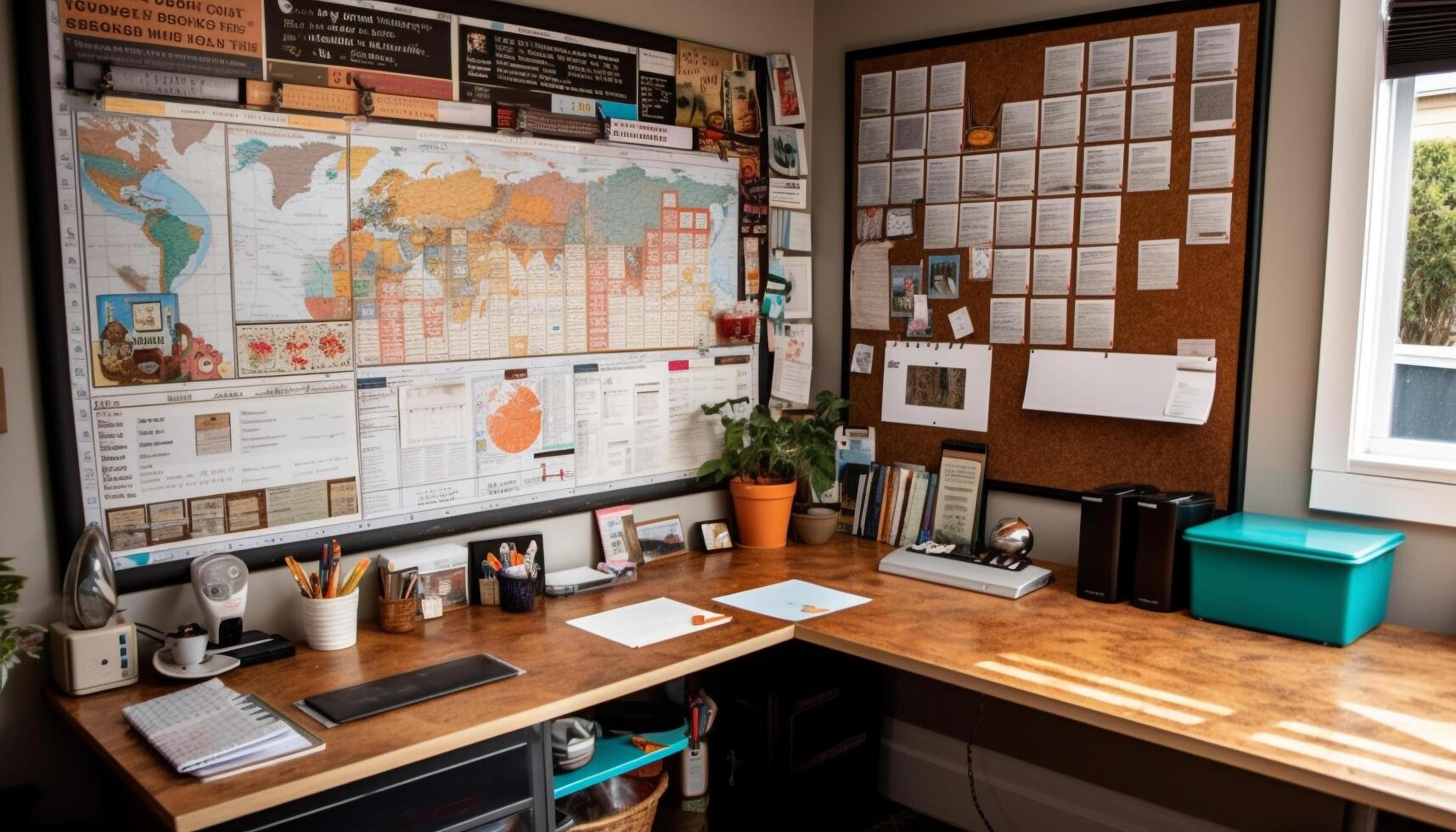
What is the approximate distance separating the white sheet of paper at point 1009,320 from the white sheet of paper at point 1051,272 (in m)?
0.06

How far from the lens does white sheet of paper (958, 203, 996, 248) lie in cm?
295

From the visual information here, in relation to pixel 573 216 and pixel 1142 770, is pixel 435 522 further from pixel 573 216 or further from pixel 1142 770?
pixel 1142 770

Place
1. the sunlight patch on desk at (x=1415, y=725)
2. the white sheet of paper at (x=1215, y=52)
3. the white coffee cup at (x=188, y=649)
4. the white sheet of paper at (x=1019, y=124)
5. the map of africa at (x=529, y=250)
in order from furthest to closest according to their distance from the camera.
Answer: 1. the white sheet of paper at (x=1019, y=124)
2. the white sheet of paper at (x=1215, y=52)
3. the map of africa at (x=529, y=250)
4. the white coffee cup at (x=188, y=649)
5. the sunlight patch on desk at (x=1415, y=725)

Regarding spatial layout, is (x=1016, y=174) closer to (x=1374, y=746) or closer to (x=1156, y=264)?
(x=1156, y=264)

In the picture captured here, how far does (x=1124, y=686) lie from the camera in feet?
6.63

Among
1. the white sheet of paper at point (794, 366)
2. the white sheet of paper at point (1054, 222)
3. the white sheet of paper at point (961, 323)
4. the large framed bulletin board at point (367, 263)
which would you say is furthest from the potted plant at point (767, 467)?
the white sheet of paper at point (1054, 222)

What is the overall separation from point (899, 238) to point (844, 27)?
67 cm

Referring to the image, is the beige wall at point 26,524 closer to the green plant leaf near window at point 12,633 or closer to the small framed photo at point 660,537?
the green plant leaf near window at point 12,633

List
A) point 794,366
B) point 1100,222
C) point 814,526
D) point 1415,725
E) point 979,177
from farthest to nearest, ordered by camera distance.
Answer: point 794,366 < point 814,526 < point 979,177 < point 1100,222 < point 1415,725

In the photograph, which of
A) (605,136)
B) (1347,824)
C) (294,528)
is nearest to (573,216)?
(605,136)

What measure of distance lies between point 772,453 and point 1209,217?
4.08 feet

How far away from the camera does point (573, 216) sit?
2.72 metres

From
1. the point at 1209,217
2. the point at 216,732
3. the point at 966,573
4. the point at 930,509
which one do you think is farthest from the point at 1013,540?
the point at 216,732

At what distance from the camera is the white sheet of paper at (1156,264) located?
104 inches
